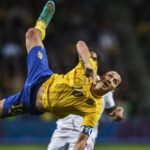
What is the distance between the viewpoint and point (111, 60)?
1670 centimetres

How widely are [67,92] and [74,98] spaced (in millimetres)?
130

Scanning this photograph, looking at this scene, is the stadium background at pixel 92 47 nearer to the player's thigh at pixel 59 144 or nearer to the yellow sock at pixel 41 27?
the yellow sock at pixel 41 27

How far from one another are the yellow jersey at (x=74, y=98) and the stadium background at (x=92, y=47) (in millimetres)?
5603

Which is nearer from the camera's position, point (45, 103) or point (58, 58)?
point (45, 103)

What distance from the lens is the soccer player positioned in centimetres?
859

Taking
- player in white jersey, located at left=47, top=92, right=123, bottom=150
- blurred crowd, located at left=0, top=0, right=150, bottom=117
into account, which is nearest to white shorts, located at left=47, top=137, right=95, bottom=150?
player in white jersey, located at left=47, top=92, right=123, bottom=150

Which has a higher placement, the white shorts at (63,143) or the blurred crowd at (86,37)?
the blurred crowd at (86,37)

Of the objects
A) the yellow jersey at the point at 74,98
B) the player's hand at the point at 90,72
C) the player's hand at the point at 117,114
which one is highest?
the player's hand at the point at 90,72

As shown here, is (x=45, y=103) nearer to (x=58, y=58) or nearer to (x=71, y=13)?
(x=58, y=58)

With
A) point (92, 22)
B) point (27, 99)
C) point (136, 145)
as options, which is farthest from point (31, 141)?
point (27, 99)

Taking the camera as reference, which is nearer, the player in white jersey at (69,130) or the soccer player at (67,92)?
the soccer player at (67,92)

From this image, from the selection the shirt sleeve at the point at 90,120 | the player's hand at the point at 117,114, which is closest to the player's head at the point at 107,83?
the shirt sleeve at the point at 90,120

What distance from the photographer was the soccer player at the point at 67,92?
28.2 feet

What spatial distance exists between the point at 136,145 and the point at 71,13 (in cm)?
377
